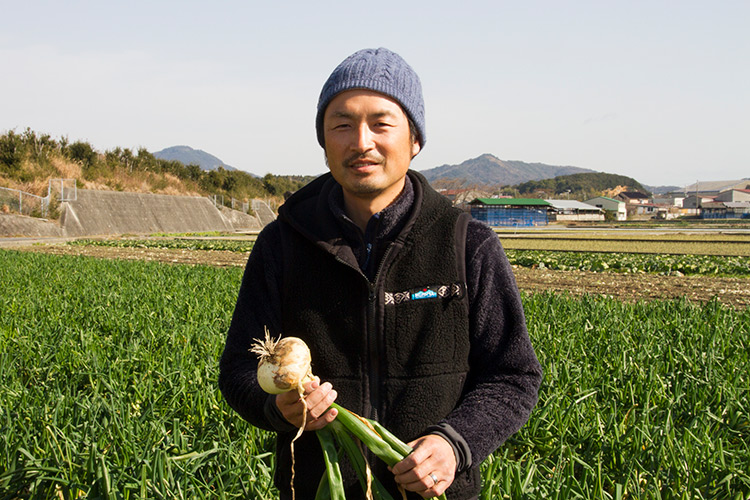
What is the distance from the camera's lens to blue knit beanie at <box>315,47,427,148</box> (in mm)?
1292

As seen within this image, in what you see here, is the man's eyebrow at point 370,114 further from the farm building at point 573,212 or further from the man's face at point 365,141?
the farm building at point 573,212

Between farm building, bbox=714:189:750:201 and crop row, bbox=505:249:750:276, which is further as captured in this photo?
farm building, bbox=714:189:750:201

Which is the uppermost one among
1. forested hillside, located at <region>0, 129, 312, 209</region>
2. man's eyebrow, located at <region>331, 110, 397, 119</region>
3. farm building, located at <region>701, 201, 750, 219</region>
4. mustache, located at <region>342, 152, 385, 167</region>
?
forested hillside, located at <region>0, 129, 312, 209</region>

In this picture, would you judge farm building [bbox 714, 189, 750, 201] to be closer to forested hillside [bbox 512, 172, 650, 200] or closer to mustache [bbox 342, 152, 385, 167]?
forested hillside [bbox 512, 172, 650, 200]

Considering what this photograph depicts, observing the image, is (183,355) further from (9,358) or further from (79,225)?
(79,225)

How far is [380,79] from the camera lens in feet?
4.24

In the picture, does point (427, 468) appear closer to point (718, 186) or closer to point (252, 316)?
point (252, 316)

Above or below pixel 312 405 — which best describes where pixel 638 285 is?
below

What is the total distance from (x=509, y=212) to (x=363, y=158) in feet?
192

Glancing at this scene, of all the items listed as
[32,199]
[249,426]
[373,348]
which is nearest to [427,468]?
[373,348]

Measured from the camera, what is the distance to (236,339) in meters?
1.40

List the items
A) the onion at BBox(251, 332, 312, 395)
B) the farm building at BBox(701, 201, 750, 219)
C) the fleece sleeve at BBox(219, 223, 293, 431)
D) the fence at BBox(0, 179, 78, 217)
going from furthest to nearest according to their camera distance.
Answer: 1. the farm building at BBox(701, 201, 750, 219)
2. the fence at BBox(0, 179, 78, 217)
3. the fleece sleeve at BBox(219, 223, 293, 431)
4. the onion at BBox(251, 332, 312, 395)

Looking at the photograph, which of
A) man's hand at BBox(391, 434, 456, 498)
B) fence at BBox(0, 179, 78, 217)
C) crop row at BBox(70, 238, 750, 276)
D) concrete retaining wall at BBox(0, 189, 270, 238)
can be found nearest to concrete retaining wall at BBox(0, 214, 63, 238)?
concrete retaining wall at BBox(0, 189, 270, 238)

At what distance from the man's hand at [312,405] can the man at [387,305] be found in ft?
0.42
